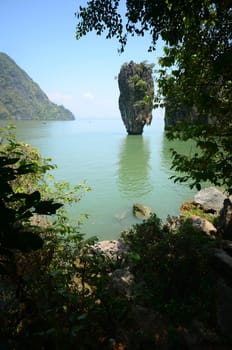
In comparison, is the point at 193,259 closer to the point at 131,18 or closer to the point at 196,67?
the point at 196,67

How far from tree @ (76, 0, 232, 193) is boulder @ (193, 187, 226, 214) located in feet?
31.7

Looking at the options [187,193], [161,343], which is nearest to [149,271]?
[161,343]

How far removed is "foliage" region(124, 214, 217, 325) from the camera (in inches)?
184

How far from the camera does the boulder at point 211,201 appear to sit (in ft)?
44.0

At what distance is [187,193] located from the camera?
1750 centimetres

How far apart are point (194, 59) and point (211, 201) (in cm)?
1076

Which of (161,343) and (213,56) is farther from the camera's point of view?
(213,56)

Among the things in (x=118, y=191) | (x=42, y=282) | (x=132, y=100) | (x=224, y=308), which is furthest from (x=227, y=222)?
(x=132, y=100)

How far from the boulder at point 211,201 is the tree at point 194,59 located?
9664mm

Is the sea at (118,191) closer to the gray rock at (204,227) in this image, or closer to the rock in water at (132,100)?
the gray rock at (204,227)

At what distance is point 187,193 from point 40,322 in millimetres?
17278

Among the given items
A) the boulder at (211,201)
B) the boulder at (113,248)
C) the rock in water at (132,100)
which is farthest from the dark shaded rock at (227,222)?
the rock in water at (132,100)

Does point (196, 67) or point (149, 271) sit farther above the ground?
point (196, 67)

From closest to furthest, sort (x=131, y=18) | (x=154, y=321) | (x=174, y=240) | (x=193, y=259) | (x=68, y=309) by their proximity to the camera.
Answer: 1. (x=68, y=309)
2. (x=131, y=18)
3. (x=154, y=321)
4. (x=193, y=259)
5. (x=174, y=240)
